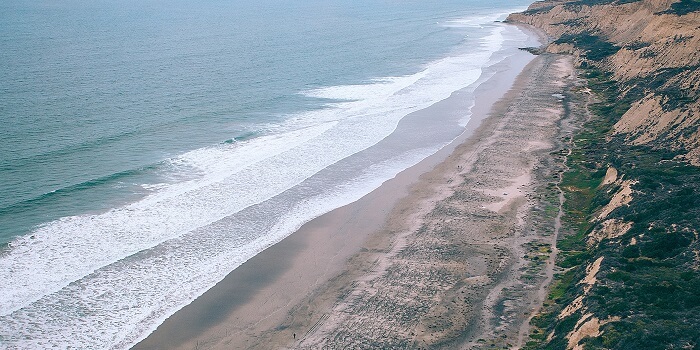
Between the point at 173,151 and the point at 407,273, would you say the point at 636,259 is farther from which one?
the point at 173,151

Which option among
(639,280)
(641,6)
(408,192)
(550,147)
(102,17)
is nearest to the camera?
(639,280)

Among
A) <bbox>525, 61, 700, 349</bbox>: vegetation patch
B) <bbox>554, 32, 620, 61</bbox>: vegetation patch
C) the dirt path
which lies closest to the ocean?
the dirt path

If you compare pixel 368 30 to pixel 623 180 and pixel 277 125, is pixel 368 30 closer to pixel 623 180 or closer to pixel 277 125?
pixel 277 125

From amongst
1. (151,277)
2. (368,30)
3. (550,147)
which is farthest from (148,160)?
(368,30)

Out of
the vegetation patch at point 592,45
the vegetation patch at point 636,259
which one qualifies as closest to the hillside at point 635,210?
the vegetation patch at point 636,259

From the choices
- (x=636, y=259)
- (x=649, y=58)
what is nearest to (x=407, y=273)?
(x=636, y=259)

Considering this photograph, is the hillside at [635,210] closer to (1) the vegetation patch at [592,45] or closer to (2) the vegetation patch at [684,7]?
(2) the vegetation patch at [684,7]

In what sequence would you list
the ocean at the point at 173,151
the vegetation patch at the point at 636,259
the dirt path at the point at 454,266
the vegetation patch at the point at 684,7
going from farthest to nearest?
the vegetation patch at the point at 684,7 → the ocean at the point at 173,151 → the dirt path at the point at 454,266 → the vegetation patch at the point at 636,259
